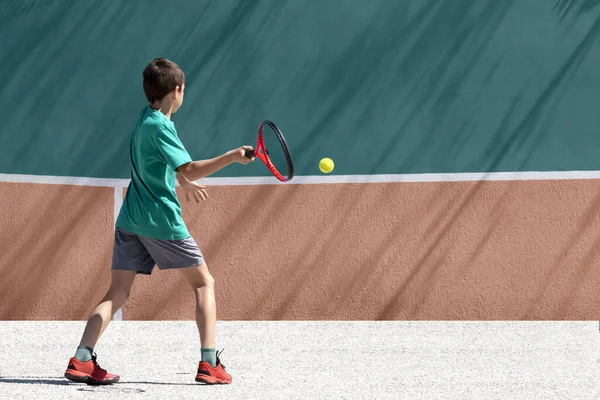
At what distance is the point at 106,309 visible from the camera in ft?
18.6

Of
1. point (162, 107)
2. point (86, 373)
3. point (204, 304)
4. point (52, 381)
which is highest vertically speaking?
point (162, 107)

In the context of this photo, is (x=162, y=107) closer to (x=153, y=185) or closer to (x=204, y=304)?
(x=153, y=185)

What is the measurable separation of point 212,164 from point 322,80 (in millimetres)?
3148

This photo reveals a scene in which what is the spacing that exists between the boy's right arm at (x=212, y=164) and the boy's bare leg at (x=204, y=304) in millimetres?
504

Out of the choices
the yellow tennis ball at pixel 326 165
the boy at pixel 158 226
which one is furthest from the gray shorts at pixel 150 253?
the yellow tennis ball at pixel 326 165

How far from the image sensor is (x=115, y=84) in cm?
873

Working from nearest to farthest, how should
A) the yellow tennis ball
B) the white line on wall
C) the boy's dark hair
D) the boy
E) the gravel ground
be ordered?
the gravel ground
the boy
the boy's dark hair
the yellow tennis ball
the white line on wall

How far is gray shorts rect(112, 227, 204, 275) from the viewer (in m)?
5.70

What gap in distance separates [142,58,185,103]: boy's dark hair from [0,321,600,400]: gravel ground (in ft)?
5.16

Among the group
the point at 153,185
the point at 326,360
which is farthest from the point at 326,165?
the point at 153,185

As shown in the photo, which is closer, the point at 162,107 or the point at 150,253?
the point at 150,253

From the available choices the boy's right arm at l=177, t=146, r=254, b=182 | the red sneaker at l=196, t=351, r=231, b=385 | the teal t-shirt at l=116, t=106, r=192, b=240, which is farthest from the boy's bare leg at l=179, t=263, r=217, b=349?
the boy's right arm at l=177, t=146, r=254, b=182

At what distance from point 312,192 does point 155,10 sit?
1.95 m

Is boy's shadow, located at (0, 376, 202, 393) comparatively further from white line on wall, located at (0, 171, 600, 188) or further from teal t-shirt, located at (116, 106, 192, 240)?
white line on wall, located at (0, 171, 600, 188)
